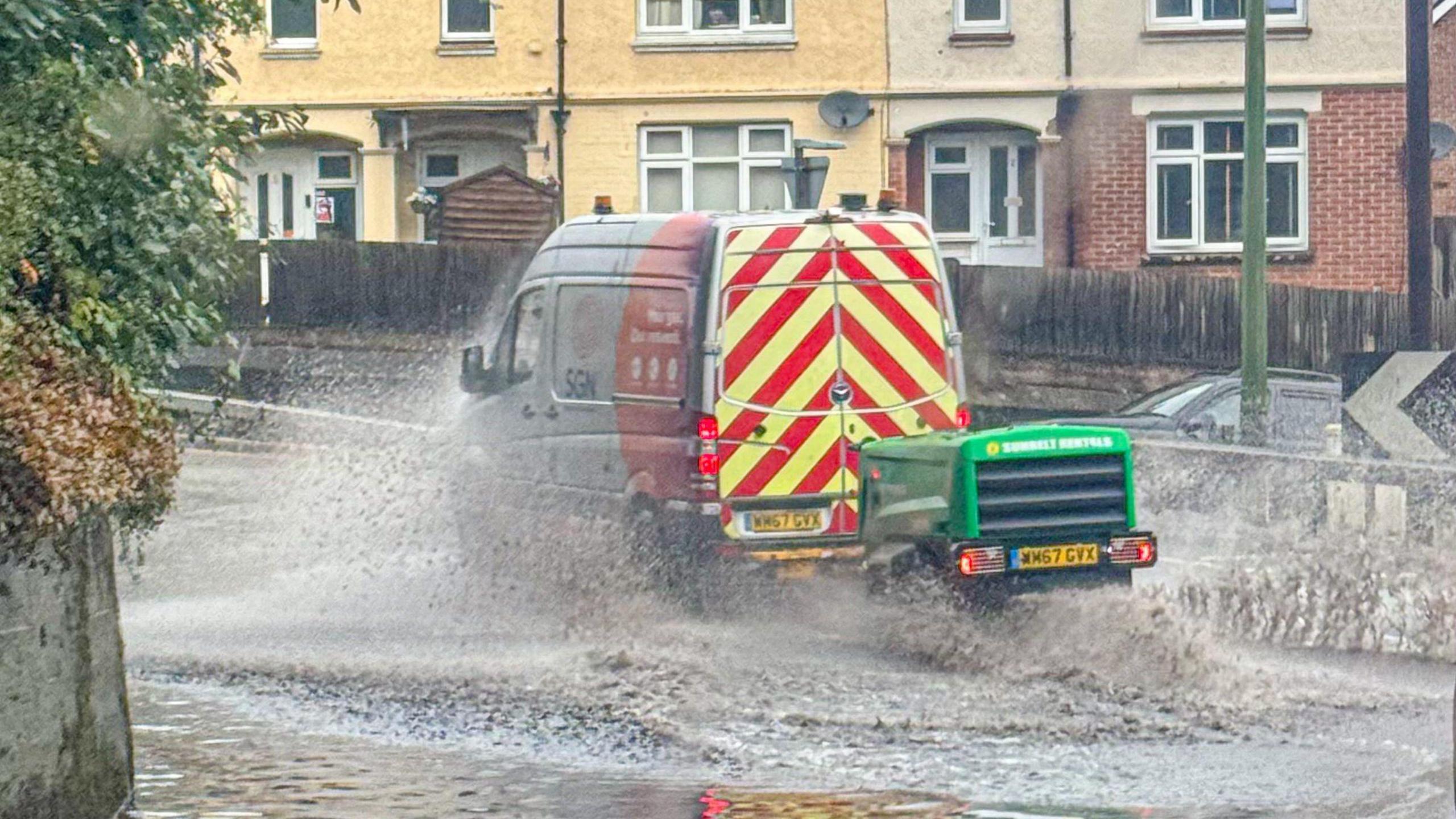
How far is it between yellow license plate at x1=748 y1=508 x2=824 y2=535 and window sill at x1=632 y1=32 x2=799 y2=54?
840 inches

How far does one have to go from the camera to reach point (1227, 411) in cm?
2297

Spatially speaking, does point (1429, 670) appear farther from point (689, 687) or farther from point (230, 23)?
point (230, 23)

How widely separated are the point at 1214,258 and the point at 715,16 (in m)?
7.72

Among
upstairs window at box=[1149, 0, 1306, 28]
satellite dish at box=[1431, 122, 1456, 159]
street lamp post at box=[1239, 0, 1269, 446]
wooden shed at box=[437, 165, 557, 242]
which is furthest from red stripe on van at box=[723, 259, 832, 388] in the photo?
upstairs window at box=[1149, 0, 1306, 28]

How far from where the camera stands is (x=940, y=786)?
9.36 metres

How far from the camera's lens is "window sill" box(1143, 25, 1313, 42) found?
35.3 m

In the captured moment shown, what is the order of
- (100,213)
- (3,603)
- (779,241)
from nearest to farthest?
(3,603) < (100,213) < (779,241)

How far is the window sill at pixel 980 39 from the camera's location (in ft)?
116

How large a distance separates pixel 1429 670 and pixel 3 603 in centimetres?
752

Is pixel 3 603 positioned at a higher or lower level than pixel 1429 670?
higher

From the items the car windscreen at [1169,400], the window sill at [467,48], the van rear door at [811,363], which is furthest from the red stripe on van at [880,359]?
the window sill at [467,48]

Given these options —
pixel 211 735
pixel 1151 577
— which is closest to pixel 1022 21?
pixel 1151 577

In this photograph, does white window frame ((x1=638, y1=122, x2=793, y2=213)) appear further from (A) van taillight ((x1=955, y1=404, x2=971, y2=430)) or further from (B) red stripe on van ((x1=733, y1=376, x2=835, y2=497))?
(B) red stripe on van ((x1=733, y1=376, x2=835, y2=497))

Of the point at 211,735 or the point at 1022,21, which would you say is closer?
the point at 211,735
